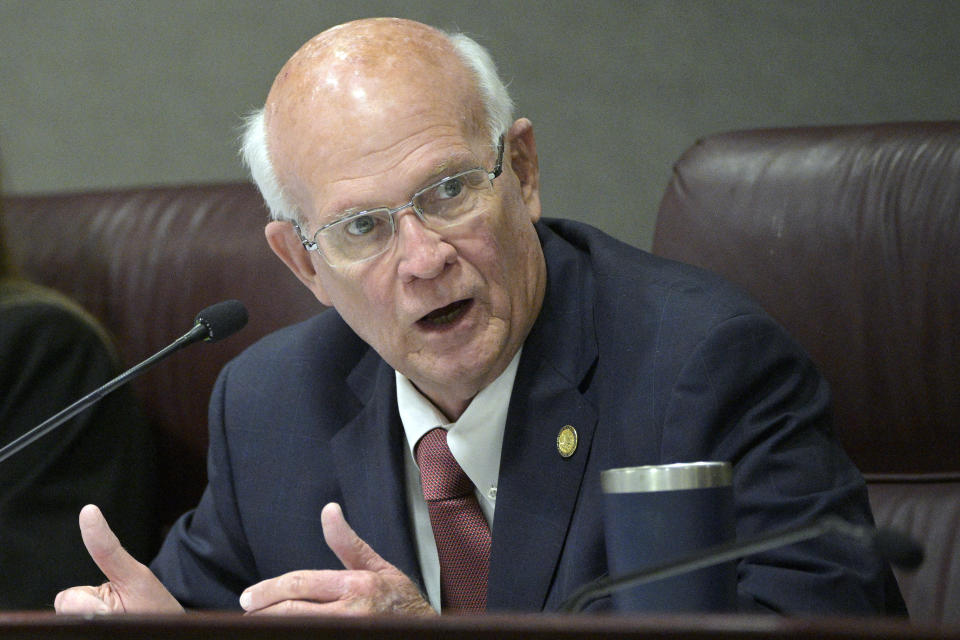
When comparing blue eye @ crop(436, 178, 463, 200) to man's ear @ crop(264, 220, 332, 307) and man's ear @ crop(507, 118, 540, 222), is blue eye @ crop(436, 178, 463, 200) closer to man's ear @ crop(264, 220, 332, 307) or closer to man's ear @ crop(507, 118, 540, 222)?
man's ear @ crop(507, 118, 540, 222)

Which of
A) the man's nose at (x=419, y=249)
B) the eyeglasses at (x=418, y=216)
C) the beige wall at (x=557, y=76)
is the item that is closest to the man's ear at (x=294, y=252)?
the eyeglasses at (x=418, y=216)

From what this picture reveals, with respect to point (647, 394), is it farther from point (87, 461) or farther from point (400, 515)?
point (87, 461)

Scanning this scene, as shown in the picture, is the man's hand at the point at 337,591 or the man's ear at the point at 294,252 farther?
the man's ear at the point at 294,252

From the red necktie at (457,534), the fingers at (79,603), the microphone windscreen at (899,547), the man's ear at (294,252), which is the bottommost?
the red necktie at (457,534)

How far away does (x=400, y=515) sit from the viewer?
177 centimetres

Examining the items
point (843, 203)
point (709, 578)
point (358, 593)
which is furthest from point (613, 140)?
point (709, 578)

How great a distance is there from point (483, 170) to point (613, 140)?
1.18 m

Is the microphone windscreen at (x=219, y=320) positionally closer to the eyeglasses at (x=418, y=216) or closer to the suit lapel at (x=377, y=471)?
the eyeglasses at (x=418, y=216)

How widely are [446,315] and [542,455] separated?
23 cm

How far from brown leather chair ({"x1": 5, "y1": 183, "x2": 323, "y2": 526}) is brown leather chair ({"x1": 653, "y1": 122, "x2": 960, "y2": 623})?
0.86 metres

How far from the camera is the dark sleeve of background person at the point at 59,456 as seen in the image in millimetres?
2260

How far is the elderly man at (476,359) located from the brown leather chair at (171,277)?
2.01 feet

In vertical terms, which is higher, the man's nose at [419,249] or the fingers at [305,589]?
the man's nose at [419,249]

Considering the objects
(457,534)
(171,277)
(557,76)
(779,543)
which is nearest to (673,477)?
Answer: (779,543)
